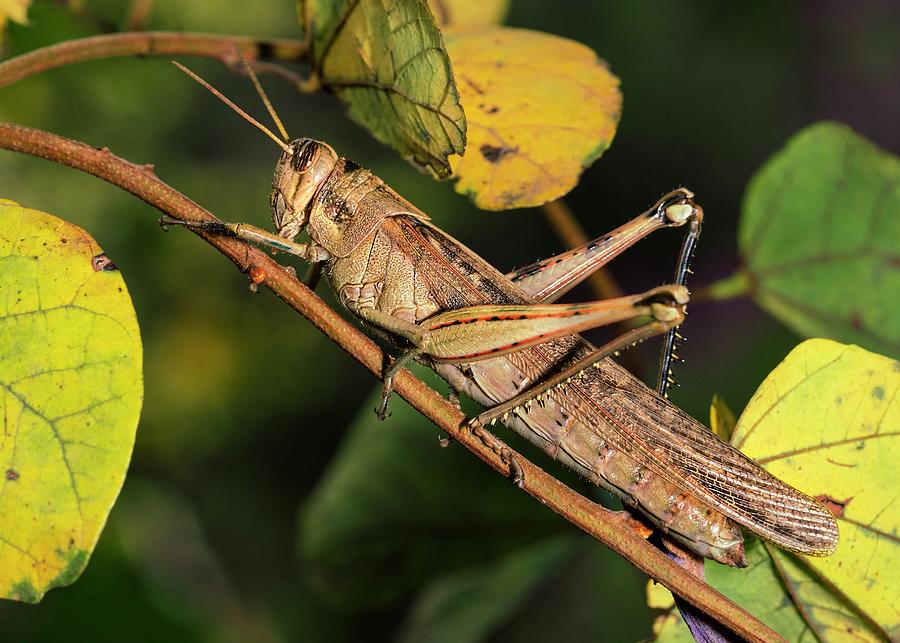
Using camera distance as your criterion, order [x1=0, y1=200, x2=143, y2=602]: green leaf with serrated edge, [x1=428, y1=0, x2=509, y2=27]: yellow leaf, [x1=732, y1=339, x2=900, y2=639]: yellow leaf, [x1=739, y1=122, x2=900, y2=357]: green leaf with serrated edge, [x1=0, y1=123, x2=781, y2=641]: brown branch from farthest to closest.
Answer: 1. [x1=739, y1=122, x2=900, y2=357]: green leaf with serrated edge
2. [x1=428, y1=0, x2=509, y2=27]: yellow leaf
3. [x1=732, y1=339, x2=900, y2=639]: yellow leaf
4. [x1=0, y1=123, x2=781, y2=641]: brown branch
5. [x1=0, y1=200, x2=143, y2=602]: green leaf with serrated edge

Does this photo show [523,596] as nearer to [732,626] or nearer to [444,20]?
[732,626]

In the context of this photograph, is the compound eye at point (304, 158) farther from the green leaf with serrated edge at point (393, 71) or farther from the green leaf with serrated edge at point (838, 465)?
the green leaf with serrated edge at point (838, 465)

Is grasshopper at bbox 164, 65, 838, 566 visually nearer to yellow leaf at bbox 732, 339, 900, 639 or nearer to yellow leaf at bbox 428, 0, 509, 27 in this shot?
yellow leaf at bbox 732, 339, 900, 639

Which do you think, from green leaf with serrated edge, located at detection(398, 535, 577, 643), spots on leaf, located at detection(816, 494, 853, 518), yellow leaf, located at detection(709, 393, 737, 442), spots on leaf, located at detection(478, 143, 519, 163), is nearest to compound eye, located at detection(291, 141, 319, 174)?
spots on leaf, located at detection(478, 143, 519, 163)

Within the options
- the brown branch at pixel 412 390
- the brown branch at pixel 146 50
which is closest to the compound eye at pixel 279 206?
the brown branch at pixel 146 50

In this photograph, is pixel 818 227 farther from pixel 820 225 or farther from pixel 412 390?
pixel 412 390

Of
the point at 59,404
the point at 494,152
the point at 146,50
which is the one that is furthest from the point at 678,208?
the point at 59,404
